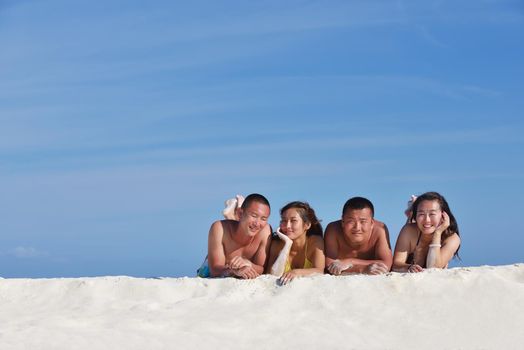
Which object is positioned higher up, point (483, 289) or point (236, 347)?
point (483, 289)

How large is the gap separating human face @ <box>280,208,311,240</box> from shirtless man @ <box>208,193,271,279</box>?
19 centimetres

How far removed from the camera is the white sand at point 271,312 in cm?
541

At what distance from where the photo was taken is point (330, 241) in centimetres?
713

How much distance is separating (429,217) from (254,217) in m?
1.65

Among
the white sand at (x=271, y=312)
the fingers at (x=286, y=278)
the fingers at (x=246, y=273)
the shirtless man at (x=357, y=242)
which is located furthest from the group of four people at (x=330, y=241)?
the white sand at (x=271, y=312)

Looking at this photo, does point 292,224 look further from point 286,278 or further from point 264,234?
point 286,278


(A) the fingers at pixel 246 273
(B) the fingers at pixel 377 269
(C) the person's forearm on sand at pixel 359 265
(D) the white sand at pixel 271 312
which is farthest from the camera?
(C) the person's forearm on sand at pixel 359 265

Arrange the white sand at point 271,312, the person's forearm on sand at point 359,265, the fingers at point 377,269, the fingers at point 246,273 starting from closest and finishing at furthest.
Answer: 1. the white sand at point 271,312
2. the fingers at point 246,273
3. the fingers at point 377,269
4. the person's forearm on sand at point 359,265

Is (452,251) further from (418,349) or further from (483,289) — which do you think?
(418,349)

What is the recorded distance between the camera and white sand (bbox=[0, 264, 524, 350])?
5.41 meters

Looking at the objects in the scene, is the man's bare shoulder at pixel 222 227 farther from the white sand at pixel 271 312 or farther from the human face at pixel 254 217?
the white sand at pixel 271 312

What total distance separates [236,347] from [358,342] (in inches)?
36.2

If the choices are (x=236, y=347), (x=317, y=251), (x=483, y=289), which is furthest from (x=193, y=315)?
(x=483, y=289)

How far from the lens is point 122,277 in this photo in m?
6.82
